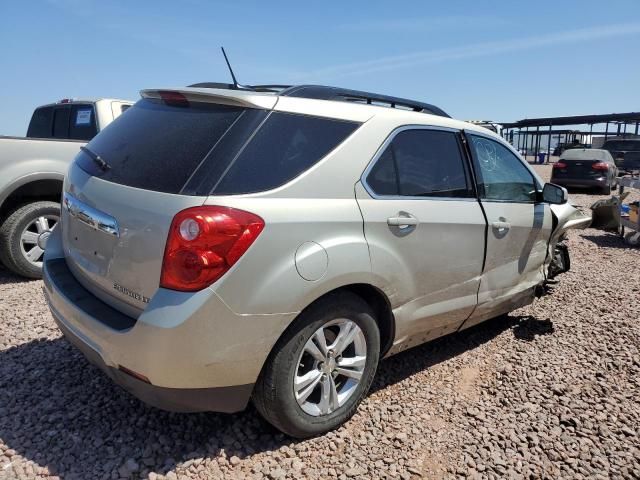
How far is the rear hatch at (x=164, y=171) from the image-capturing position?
2.22 m

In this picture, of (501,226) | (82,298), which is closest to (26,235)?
(82,298)

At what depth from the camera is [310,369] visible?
8.51ft

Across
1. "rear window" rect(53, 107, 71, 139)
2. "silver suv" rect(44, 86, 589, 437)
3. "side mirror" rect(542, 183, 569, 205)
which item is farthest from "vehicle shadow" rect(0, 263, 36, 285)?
"side mirror" rect(542, 183, 569, 205)

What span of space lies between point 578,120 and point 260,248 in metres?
43.5

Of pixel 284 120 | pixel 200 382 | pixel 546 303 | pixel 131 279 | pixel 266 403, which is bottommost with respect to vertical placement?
pixel 546 303

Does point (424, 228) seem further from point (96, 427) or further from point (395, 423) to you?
point (96, 427)

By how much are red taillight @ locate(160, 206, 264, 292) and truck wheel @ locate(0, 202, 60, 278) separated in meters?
3.67

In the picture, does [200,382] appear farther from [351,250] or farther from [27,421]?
[27,421]

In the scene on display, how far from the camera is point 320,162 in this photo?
250 centimetres

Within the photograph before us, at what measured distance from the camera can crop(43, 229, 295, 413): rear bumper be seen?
2.11 metres

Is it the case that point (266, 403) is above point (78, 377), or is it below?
above

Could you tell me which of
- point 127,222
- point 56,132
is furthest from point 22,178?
point 127,222

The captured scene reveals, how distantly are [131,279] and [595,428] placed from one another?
2.68 m

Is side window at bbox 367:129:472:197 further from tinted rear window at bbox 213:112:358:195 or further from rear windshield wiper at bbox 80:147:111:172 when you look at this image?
rear windshield wiper at bbox 80:147:111:172
